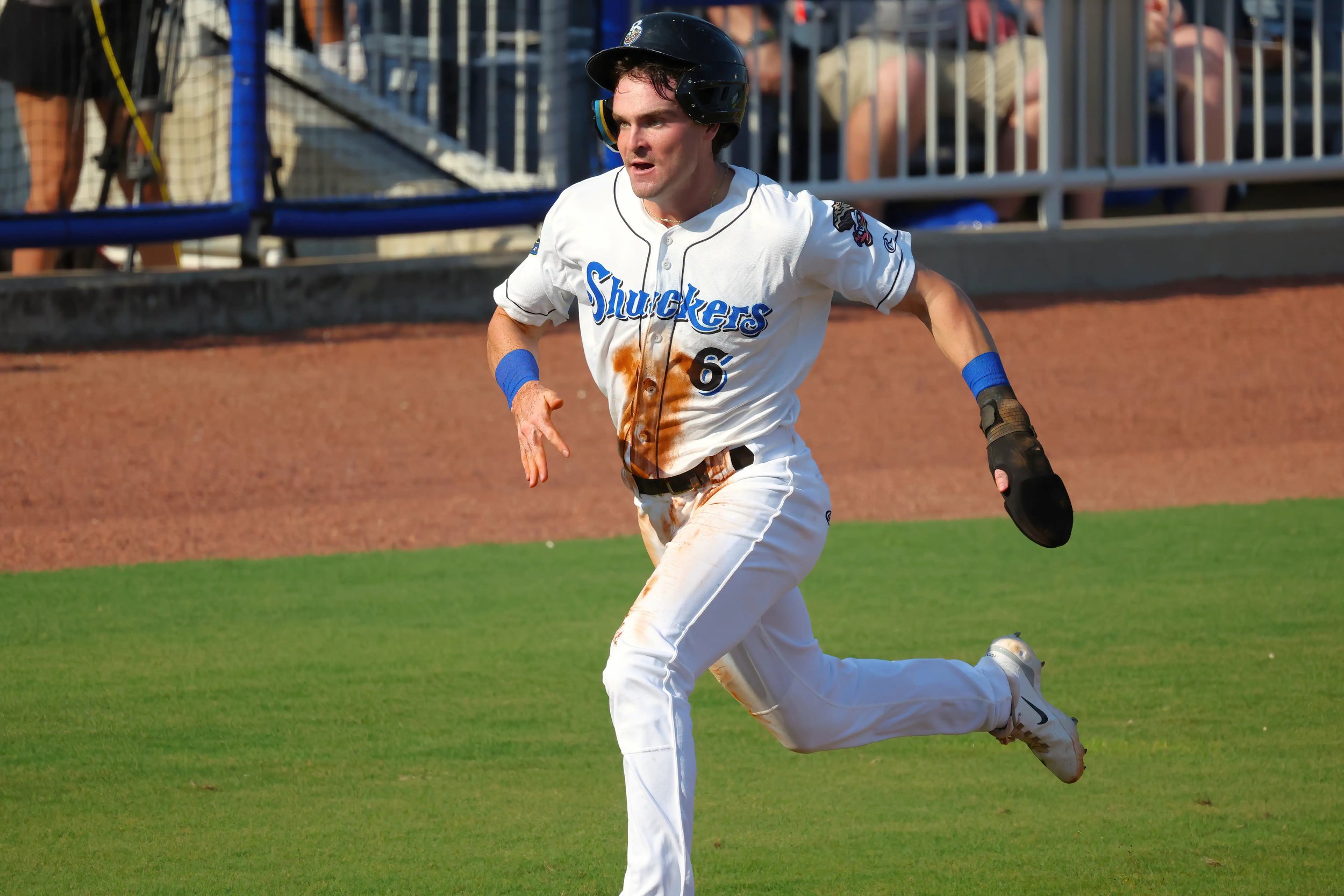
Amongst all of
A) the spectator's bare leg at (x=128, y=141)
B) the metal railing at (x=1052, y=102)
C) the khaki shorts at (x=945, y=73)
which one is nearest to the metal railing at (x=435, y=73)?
the metal railing at (x=1052, y=102)

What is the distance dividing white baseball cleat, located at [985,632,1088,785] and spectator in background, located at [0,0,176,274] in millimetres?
7256

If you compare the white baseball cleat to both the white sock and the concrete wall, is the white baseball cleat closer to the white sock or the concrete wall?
the concrete wall

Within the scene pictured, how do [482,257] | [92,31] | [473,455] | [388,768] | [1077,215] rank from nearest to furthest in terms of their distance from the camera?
[388,768] < [473,455] < [92,31] < [482,257] < [1077,215]

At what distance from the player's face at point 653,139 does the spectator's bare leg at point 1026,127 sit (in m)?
8.09

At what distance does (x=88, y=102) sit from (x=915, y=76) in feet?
17.4

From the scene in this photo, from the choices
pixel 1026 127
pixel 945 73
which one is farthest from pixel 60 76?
pixel 1026 127

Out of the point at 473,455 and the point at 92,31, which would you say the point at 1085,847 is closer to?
the point at 473,455

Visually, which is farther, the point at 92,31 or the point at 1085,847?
the point at 92,31

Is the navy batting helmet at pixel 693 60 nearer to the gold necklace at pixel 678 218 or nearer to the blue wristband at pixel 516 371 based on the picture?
the gold necklace at pixel 678 218

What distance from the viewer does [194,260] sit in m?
11.9

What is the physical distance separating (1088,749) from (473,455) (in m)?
4.55

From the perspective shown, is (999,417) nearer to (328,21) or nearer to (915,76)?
(915,76)

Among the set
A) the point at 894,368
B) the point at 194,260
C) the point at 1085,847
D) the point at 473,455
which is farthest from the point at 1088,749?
the point at 194,260

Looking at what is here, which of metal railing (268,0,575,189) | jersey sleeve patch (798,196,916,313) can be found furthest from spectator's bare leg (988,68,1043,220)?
jersey sleeve patch (798,196,916,313)
